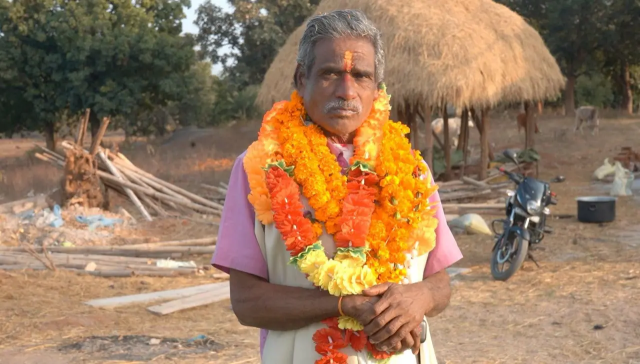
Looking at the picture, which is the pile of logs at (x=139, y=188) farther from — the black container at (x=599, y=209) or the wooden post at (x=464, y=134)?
the wooden post at (x=464, y=134)

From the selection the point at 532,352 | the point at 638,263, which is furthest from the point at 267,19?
the point at 532,352

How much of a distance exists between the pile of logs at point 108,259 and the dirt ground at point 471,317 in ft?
0.67

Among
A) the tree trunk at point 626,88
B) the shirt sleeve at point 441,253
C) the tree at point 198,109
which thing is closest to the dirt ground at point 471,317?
the shirt sleeve at point 441,253

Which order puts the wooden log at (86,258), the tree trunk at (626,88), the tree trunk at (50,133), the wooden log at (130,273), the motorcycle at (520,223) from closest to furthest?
the motorcycle at (520,223)
the wooden log at (130,273)
the wooden log at (86,258)
the tree trunk at (50,133)
the tree trunk at (626,88)

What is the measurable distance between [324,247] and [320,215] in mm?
91

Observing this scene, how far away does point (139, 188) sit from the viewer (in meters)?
11.6

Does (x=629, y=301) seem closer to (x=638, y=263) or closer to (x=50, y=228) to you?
(x=638, y=263)

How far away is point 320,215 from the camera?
196 cm

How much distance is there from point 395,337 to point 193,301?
4.94 meters

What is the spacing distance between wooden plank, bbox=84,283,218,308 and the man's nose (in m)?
5.15

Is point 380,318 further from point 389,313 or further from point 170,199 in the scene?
point 170,199

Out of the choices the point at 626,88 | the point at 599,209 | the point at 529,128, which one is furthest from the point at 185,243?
the point at 626,88

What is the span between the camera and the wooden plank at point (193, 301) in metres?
6.23

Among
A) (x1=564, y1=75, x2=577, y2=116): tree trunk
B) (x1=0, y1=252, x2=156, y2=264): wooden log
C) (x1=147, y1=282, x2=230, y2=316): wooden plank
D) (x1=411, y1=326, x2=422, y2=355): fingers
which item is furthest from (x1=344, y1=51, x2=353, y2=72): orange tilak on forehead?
(x1=564, y1=75, x2=577, y2=116): tree trunk
